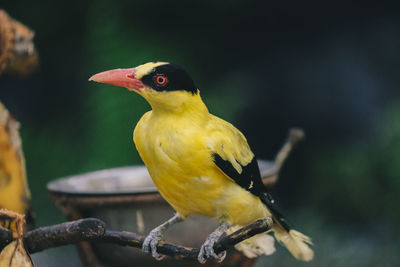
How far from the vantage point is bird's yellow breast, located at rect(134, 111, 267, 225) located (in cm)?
59

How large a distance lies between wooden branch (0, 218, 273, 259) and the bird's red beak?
0.55 feet

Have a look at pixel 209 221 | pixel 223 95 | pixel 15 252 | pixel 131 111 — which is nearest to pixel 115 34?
pixel 131 111

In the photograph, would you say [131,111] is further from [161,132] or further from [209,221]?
[161,132]

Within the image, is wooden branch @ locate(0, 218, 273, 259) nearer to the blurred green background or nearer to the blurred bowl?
the blurred bowl

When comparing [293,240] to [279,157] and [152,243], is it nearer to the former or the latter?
[152,243]

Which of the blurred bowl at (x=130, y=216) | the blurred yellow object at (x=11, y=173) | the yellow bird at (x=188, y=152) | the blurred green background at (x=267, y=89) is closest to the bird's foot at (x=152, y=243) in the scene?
the yellow bird at (x=188, y=152)

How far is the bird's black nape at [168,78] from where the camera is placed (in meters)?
0.56

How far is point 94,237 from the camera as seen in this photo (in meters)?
0.60

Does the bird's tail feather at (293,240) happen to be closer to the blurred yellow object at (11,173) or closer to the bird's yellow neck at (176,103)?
the bird's yellow neck at (176,103)

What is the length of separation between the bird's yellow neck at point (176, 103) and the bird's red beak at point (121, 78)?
2 centimetres

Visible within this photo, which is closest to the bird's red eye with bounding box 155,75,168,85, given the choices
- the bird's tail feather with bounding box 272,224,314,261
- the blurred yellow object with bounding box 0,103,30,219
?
the bird's tail feather with bounding box 272,224,314,261

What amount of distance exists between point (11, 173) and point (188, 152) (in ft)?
2.53

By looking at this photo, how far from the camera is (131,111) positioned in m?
2.18

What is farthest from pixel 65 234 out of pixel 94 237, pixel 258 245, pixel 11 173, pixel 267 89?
pixel 267 89
